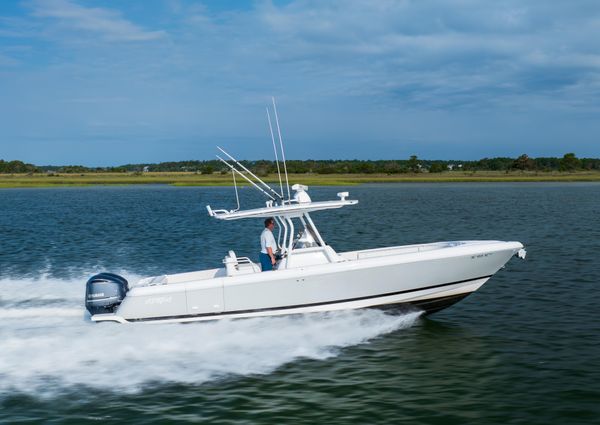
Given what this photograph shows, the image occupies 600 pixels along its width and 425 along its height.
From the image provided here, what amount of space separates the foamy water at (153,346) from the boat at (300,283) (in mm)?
263

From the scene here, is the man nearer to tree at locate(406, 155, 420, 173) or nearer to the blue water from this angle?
the blue water

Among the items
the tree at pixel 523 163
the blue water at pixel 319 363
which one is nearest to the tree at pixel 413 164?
the tree at pixel 523 163

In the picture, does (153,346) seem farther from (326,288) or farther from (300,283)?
(326,288)

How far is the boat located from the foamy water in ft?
0.86

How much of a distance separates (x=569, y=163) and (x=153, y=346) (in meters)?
185

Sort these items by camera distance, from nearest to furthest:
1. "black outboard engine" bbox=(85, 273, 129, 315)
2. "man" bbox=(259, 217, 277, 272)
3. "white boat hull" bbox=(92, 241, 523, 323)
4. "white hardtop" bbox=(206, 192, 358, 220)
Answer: "white boat hull" bbox=(92, 241, 523, 323), "black outboard engine" bbox=(85, 273, 129, 315), "white hardtop" bbox=(206, 192, 358, 220), "man" bbox=(259, 217, 277, 272)

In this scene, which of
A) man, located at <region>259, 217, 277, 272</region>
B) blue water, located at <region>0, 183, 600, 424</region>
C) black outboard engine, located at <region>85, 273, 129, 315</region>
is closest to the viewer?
blue water, located at <region>0, 183, 600, 424</region>

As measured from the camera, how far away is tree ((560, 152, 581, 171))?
173350mm

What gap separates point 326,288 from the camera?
42.0ft

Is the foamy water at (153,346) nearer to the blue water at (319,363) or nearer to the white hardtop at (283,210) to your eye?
the blue water at (319,363)

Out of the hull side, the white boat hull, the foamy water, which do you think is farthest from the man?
the foamy water

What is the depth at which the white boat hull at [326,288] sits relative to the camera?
12.3 meters

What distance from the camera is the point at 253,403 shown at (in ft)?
30.2

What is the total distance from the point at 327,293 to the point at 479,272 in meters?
3.48
